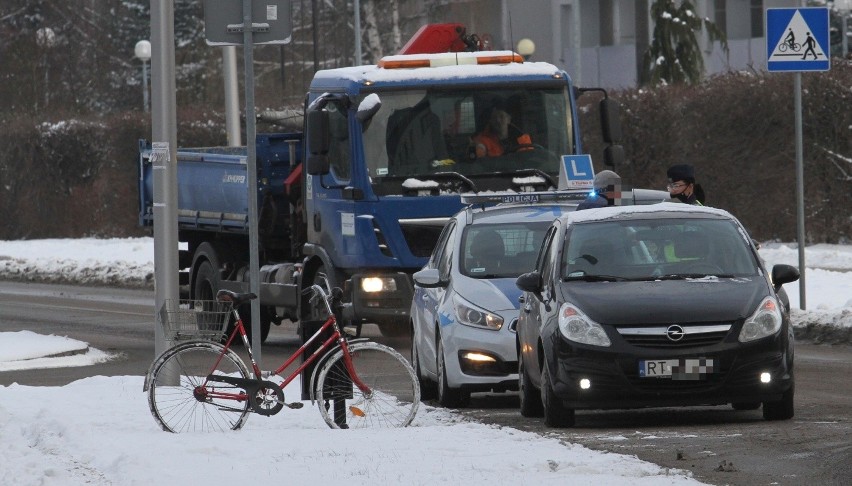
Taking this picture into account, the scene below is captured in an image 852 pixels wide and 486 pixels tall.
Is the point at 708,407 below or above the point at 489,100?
below

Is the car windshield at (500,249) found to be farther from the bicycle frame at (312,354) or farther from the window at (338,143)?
the window at (338,143)

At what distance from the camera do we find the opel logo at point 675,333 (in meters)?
11.4

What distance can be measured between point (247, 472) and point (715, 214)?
464 cm

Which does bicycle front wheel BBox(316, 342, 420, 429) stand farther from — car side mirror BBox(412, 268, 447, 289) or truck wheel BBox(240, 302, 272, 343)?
truck wheel BBox(240, 302, 272, 343)

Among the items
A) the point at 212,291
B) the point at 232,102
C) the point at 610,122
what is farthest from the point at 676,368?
the point at 232,102

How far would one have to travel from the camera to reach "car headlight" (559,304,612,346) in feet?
37.9

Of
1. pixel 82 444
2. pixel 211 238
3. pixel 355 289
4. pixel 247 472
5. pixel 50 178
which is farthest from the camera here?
pixel 50 178

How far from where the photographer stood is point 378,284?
58.5ft

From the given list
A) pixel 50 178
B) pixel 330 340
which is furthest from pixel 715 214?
pixel 50 178

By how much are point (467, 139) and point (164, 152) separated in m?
4.25

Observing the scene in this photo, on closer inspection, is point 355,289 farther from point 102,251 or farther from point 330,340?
point 102,251

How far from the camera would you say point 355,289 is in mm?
17828

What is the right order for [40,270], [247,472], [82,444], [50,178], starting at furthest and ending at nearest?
[50,178] < [40,270] < [82,444] < [247,472]

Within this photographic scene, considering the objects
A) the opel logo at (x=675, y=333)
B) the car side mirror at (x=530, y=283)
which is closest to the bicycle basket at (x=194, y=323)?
the car side mirror at (x=530, y=283)
